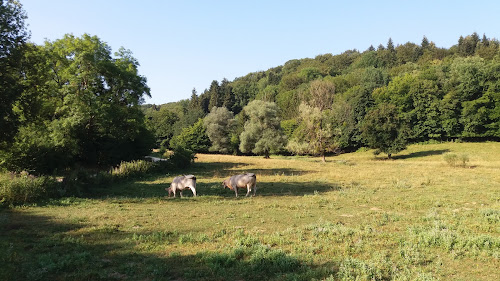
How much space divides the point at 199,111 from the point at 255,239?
102820 millimetres

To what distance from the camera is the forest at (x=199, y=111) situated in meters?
17.7

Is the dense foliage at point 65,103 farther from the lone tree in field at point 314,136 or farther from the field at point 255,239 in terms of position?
the lone tree in field at point 314,136

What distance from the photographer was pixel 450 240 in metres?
8.05

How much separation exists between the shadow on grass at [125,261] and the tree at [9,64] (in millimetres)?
8146

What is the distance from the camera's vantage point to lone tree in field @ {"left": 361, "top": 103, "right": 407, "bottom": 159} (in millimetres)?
50812

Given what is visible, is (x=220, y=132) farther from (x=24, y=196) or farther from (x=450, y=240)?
(x=450, y=240)

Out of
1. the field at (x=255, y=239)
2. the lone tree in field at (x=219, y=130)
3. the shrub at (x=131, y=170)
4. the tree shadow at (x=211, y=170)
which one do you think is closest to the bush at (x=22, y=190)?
the field at (x=255, y=239)

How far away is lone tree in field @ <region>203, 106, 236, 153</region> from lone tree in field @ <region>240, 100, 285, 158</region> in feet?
70.1

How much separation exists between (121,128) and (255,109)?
29.6 metres

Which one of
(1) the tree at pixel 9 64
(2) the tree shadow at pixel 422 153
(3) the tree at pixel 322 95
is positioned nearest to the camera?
(1) the tree at pixel 9 64

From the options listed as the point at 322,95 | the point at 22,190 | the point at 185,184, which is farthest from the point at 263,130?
the point at 22,190

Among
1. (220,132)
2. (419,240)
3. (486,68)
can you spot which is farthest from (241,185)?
(486,68)

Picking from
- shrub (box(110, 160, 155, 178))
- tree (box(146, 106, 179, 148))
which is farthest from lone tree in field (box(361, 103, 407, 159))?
tree (box(146, 106, 179, 148))

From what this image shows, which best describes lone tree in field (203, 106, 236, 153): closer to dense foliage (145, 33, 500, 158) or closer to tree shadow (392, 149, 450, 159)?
dense foliage (145, 33, 500, 158)
